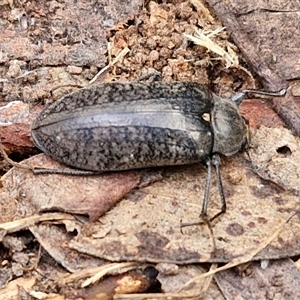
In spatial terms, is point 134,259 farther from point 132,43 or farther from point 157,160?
point 132,43

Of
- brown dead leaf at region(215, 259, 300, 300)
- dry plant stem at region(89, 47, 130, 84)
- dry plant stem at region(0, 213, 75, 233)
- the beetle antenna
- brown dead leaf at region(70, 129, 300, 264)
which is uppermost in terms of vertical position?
dry plant stem at region(89, 47, 130, 84)

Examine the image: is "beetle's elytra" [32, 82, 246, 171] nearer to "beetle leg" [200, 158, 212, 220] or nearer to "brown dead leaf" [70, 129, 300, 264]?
"beetle leg" [200, 158, 212, 220]

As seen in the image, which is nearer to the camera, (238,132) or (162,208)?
(162,208)

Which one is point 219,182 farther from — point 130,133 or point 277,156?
point 130,133

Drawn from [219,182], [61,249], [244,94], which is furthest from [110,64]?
[61,249]

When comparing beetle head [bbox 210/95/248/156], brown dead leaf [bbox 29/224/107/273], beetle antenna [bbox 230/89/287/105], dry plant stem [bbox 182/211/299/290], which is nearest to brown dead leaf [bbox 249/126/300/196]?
beetle head [bbox 210/95/248/156]

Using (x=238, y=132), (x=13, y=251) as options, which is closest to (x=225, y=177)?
(x=238, y=132)

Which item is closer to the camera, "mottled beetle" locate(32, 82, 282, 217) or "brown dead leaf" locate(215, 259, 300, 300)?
"brown dead leaf" locate(215, 259, 300, 300)

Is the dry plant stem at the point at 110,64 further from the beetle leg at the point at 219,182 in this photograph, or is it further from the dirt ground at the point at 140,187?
the beetle leg at the point at 219,182
